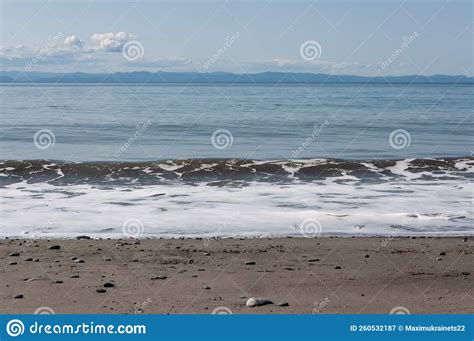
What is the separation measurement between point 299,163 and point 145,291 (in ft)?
44.1

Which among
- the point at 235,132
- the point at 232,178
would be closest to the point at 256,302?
the point at 232,178

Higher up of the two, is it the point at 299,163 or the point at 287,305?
the point at 299,163

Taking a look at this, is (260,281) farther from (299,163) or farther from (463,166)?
(463,166)

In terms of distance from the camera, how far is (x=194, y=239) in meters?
10.8

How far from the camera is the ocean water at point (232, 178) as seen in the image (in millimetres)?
12070

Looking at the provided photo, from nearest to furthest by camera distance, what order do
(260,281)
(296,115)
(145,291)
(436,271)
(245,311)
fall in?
(245,311) < (145,291) < (260,281) < (436,271) < (296,115)

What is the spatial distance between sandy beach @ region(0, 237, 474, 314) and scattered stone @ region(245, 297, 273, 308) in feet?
0.19

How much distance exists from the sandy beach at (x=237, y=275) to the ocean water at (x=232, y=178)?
1.08m

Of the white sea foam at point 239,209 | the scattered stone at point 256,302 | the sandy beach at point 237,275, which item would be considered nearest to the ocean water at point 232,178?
the white sea foam at point 239,209

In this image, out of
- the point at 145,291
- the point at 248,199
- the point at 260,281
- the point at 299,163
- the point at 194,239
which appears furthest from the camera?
the point at 299,163

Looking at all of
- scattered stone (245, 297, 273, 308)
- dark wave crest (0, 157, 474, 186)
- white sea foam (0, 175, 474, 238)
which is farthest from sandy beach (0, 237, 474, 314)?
dark wave crest (0, 157, 474, 186)

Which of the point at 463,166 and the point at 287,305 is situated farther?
the point at 463,166

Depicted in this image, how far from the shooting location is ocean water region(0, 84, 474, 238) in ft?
39.6

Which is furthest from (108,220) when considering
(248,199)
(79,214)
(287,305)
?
(287,305)
